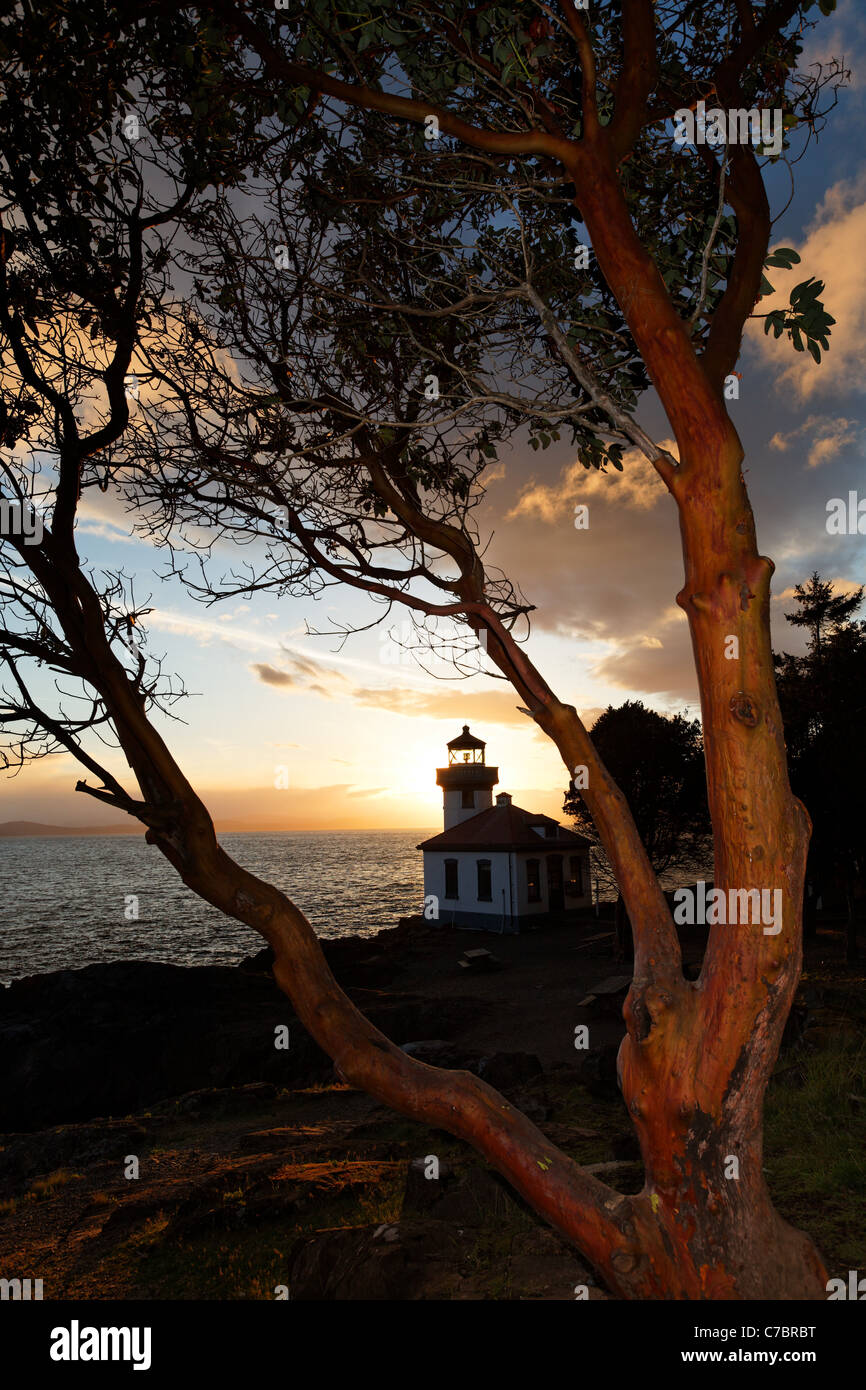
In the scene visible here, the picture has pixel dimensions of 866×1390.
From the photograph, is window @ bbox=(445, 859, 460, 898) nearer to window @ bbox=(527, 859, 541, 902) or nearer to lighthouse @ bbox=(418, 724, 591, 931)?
lighthouse @ bbox=(418, 724, 591, 931)

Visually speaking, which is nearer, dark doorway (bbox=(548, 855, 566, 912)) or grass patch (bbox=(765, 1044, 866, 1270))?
grass patch (bbox=(765, 1044, 866, 1270))

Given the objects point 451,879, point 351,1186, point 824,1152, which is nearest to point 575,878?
point 451,879

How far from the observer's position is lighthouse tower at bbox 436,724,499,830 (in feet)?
161

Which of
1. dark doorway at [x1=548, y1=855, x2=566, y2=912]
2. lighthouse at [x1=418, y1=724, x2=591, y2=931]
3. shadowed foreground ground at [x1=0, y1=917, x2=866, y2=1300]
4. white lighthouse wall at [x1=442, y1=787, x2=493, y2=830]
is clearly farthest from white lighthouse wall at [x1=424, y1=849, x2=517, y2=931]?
shadowed foreground ground at [x1=0, y1=917, x2=866, y2=1300]

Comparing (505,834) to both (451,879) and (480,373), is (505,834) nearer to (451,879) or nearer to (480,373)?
(451,879)

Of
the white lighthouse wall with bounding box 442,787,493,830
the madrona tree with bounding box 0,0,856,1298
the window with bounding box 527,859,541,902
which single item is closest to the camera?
the madrona tree with bounding box 0,0,856,1298

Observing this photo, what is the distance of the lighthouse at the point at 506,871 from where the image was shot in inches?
1559

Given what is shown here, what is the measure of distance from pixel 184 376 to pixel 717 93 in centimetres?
435

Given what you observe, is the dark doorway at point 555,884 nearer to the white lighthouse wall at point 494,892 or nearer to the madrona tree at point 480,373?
the white lighthouse wall at point 494,892

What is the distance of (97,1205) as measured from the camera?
32.0 ft

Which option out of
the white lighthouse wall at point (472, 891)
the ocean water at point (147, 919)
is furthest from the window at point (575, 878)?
the ocean water at point (147, 919)

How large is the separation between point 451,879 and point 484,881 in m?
2.39

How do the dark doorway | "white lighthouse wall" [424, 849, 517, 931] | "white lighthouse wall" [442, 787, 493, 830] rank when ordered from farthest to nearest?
"white lighthouse wall" [442, 787, 493, 830]
the dark doorway
"white lighthouse wall" [424, 849, 517, 931]
